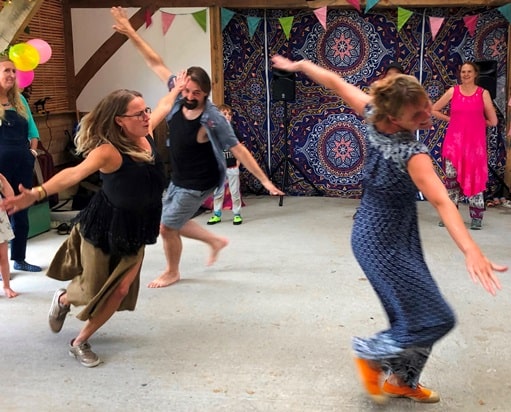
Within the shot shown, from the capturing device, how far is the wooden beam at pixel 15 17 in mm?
4754

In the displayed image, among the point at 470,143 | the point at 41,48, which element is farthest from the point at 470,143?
the point at 41,48

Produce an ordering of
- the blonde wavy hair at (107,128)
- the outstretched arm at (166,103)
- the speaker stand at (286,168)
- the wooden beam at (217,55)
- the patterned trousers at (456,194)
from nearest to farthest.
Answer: the blonde wavy hair at (107,128) < the outstretched arm at (166,103) < the patterned trousers at (456,194) < the wooden beam at (217,55) < the speaker stand at (286,168)

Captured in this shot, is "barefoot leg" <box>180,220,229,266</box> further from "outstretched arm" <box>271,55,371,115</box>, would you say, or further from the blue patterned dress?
the blue patterned dress

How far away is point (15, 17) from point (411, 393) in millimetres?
4184

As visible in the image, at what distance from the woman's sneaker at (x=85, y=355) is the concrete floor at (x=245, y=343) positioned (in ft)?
0.10

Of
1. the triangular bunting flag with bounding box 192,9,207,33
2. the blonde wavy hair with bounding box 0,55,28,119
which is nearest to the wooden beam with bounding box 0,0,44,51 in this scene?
the blonde wavy hair with bounding box 0,55,28,119

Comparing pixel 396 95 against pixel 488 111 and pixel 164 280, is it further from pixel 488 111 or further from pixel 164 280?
pixel 488 111

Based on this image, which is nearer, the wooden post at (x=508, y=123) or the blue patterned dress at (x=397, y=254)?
the blue patterned dress at (x=397, y=254)

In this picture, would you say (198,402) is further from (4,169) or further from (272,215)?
(272,215)

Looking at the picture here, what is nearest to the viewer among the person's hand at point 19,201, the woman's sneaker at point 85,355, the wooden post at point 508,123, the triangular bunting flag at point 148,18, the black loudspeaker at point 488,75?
the person's hand at point 19,201

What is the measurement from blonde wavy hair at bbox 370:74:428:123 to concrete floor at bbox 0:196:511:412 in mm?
1147

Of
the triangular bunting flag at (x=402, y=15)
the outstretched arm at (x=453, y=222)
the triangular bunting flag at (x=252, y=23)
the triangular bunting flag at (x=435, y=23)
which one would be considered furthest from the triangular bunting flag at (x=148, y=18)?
the outstretched arm at (x=453, y=222)

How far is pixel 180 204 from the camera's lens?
3590 mm

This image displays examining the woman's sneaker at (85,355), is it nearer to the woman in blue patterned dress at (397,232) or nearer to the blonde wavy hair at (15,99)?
the woman in blue patterned dress at (397,232)
